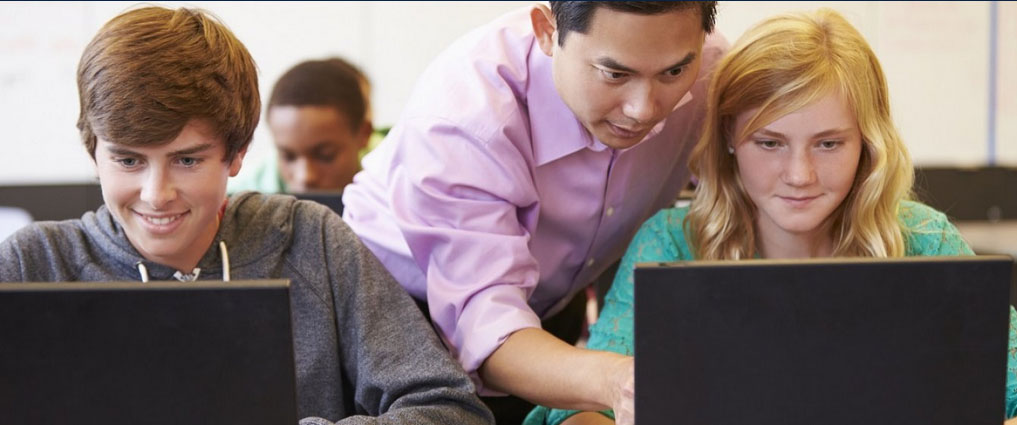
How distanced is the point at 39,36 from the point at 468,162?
7.85ft

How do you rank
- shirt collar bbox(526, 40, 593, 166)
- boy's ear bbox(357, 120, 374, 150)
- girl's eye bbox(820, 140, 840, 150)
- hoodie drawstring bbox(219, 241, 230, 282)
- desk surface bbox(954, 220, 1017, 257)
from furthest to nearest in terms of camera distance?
desk surface bbox(954, 220, 1017, 257)
boy's ear bbox(357, 120, 374, 150)
shirt collar bbox(526, 40, 593, 166)
girl's eye bbox(820, 140, 840, 150)
hoodie drawstring bbox(219, 241, 230, 282)

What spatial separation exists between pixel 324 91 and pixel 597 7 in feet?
5.15

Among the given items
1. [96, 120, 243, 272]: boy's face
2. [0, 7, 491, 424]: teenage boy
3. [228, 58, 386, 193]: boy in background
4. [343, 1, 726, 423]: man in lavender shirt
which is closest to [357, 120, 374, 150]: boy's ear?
[228, 58, 386, 193]: boy in background

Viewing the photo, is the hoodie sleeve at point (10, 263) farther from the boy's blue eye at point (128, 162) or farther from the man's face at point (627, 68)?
the man's face at point (627, 68)

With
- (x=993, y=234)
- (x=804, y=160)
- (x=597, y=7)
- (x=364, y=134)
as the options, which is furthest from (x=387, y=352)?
(x=993, y=234)

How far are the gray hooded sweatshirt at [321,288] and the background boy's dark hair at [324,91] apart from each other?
1341mm

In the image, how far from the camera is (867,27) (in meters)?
3.37

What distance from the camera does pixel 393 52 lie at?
131 inches

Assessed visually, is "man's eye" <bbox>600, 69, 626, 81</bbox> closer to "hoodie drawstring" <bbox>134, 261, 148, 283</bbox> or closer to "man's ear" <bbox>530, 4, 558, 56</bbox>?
"man's ear" <bbox>530, 4, 558, 56</bbox>

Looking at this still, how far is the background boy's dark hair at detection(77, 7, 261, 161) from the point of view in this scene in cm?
111

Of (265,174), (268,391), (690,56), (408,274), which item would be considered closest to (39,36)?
(265,174)

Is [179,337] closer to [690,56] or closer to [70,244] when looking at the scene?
[70,244]

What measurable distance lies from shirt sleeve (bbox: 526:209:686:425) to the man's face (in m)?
0.17

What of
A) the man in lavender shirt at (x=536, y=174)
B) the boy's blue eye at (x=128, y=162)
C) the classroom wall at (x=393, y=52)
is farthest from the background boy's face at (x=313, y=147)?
the boy's blue eye at (x=128, y=162)
